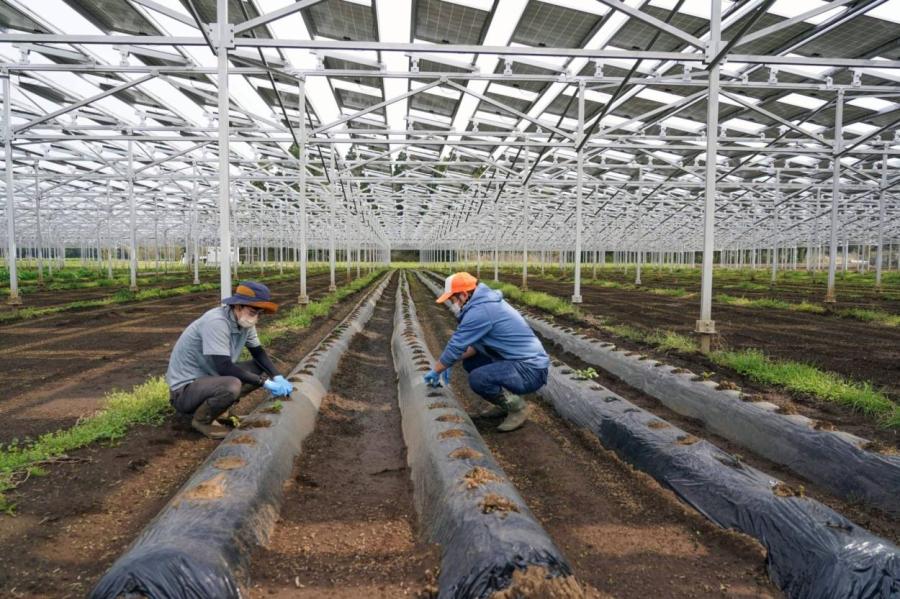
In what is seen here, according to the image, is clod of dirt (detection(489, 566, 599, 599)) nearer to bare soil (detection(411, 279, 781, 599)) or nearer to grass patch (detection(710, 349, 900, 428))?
bare soil (detection(411, 279, 781, 599))

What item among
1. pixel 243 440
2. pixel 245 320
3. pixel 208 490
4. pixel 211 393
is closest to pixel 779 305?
pixel 245 320

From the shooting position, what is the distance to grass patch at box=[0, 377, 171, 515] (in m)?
3.52

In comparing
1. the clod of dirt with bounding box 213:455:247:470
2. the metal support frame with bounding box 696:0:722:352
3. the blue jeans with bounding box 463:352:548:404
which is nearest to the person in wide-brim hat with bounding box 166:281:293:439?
the clod of dirt with bounding box 213:455:247:470

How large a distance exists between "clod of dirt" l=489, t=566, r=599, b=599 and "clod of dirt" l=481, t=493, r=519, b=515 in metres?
0.41

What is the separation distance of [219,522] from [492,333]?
2.64 m

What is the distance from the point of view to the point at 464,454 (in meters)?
3.33

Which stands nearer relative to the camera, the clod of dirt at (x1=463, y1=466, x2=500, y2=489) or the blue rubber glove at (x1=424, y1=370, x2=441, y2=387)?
the clod of dirt at (x1=463, y1=466, x2=500, y2=489)

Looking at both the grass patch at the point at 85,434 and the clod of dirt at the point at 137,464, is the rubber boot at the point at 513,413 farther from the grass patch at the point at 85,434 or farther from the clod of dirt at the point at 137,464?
the clod of dirt at the point at 137,464

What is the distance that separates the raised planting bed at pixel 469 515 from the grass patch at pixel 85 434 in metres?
2.25

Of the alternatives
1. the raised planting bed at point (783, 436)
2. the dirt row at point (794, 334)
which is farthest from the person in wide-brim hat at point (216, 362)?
the dirt row at point (794, 334)

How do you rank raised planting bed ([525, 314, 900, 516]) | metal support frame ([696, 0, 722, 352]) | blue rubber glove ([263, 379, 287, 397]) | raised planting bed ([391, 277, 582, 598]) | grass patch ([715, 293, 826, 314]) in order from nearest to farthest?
raised planting bed ([391, 277, 582, 598]), raised planting bed ([525, 314, 900, 516]), blue rubber glove ([263, 379, 287, 397]), metal support frame ([696, 0, 722, 352]), grass patch ([715, 293, 826, 314])

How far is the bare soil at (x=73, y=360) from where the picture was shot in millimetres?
5074

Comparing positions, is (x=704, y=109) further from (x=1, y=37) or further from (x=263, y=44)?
(x=1, y=37)

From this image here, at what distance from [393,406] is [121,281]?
23091mm
